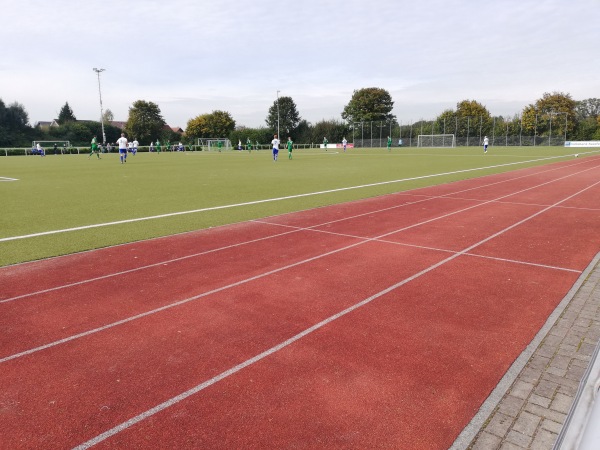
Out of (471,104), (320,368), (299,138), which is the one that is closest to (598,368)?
(320,368)

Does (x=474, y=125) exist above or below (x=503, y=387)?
above

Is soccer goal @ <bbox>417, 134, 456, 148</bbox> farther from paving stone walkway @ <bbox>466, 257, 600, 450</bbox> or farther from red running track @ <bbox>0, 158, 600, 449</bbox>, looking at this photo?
paving stone walkway @ <bbox>466, 257, 600, 450</bbox>

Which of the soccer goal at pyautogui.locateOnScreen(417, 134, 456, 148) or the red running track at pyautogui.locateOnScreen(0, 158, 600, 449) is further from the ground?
the soccer goal at pyautogui.locateOnScreen(417, 134, 456, 148)

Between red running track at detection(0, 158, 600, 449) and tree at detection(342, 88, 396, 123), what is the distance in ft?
316

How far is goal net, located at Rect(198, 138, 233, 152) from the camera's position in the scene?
7260 centimetres

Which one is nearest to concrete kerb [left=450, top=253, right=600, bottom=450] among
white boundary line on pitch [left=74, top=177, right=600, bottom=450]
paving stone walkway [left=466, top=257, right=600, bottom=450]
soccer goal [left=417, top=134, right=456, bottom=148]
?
paving stone walkway [left=466, top=257, right=600, bottom=450]

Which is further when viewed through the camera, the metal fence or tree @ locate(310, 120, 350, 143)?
tree @ locate(310, 120, 350, 143)

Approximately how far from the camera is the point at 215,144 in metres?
74.7

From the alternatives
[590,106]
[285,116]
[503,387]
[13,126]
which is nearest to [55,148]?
[13,126]

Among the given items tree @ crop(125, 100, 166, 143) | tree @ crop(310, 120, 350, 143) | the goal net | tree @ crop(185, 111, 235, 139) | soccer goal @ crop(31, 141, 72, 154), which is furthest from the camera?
tree @ crop(185, 111, 235, 139)

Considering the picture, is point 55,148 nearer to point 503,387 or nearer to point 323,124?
point 323,124

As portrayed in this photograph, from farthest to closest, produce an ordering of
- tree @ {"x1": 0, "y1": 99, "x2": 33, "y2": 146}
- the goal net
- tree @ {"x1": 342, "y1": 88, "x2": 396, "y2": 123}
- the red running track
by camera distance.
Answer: tree @ {"x1": 342, "y1": 88, "x2": 396, "y2": 123} → the goal net → tree @ {"x1": 0, "y1": 99, "x2": 33, "y2": 146} → the red running track

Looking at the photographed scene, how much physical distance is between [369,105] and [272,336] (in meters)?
101

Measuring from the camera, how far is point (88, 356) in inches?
147
